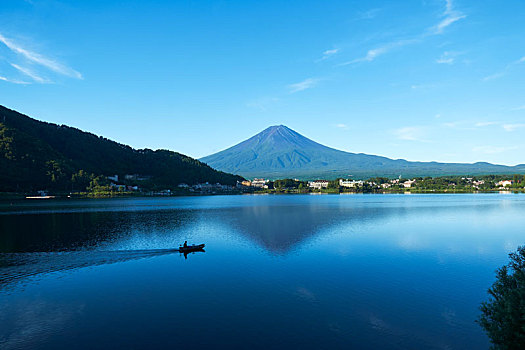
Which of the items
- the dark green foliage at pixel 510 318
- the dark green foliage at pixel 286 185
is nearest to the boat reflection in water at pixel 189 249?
the dark green foliage at pixel 510 318

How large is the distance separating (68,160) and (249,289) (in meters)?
110

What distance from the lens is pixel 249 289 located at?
17.3m

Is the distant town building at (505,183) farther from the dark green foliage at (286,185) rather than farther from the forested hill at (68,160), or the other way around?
the forested hill at (68,160)

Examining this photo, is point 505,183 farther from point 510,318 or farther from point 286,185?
point 510,318

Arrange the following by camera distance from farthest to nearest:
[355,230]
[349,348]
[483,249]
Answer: [355,230]
[483,249]
[349,348]

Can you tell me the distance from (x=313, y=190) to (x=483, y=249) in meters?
127

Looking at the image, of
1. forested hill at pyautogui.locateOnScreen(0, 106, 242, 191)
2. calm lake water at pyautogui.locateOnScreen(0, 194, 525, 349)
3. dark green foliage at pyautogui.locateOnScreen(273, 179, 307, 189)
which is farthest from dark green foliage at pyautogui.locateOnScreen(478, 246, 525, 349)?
dark green foliage at pyautogui.locateOnScreen(273, 179, 307, 189)

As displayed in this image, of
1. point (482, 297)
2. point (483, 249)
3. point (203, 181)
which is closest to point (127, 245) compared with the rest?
point (482, 297)

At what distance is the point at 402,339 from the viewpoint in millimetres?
11586

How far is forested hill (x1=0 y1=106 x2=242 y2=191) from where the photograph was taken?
9069 centimetres

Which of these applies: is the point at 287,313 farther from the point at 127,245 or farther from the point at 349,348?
the point at 127,245

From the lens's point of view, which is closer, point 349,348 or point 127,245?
point 349,348

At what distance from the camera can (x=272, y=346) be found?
11258 mm

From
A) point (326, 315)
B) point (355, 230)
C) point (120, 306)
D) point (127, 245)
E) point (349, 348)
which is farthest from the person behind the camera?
point (355, 230)
